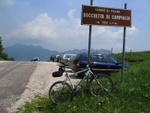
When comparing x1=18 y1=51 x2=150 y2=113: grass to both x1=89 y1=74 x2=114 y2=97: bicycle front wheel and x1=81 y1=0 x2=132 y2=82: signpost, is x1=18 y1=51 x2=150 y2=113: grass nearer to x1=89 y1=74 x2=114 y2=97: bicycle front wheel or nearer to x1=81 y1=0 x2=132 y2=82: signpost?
x1=89 y1=74 x2=114 y2=97: bicycle front wheel

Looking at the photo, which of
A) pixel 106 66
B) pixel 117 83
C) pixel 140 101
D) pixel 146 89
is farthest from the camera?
pixel 106 66

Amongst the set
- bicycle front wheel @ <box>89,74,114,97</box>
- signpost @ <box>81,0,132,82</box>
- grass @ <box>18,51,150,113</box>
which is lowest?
grass @ <box>18,51,150,113</box>

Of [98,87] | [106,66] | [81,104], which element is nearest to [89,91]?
[98,87]

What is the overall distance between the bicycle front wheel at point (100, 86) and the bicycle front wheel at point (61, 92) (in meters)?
0.72

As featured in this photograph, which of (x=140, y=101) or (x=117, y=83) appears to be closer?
(x=140, y=101)

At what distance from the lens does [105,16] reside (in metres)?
9.59

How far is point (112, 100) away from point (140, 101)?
0.77m

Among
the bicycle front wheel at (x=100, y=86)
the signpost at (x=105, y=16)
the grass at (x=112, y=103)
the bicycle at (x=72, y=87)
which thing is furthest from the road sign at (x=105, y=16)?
the grass at (x=112, y=103)

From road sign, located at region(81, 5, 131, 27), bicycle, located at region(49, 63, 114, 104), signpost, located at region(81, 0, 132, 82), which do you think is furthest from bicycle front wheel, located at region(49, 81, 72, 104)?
road sign, located at region(81, 5, 131, 27)

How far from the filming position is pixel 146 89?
872 centimetres

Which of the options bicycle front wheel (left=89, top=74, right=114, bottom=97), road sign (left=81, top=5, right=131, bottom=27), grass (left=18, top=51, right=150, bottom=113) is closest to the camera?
grass (left=18, top=51, right=150, bottom=113)

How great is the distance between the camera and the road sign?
9.40 m

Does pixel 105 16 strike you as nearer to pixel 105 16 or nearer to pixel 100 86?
pixel 105 16

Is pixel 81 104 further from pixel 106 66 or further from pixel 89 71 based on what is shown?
pixel 106 66
